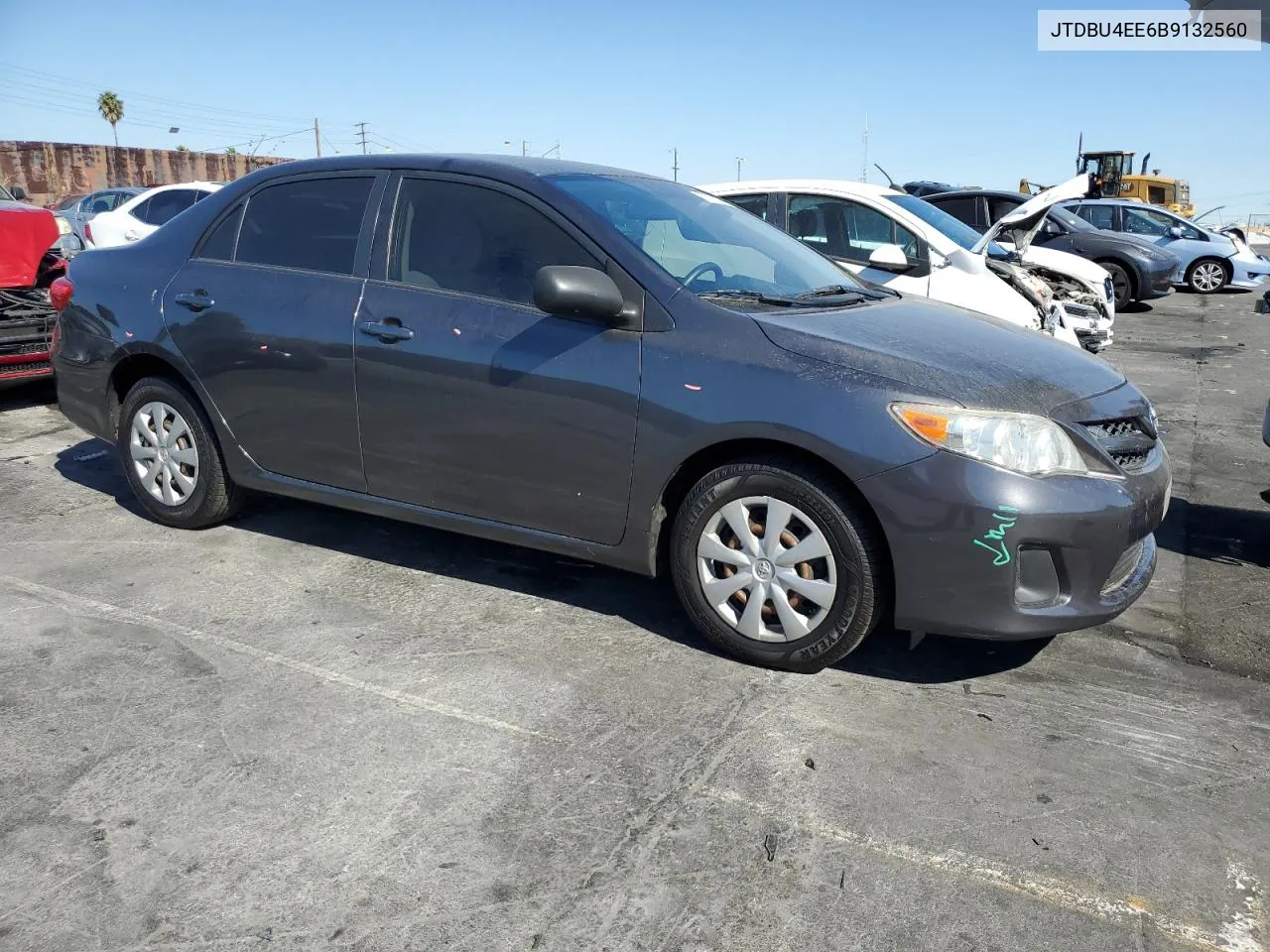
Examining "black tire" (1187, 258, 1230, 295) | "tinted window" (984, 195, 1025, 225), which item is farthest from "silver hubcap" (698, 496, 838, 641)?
"black tire" (1187, 258, 1230, 295)

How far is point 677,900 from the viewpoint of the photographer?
254cm

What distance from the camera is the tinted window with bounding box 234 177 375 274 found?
14.9 feet

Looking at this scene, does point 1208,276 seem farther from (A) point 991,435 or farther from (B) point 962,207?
(A) point 991,435

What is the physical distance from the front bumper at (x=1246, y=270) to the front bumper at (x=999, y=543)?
18.0 m

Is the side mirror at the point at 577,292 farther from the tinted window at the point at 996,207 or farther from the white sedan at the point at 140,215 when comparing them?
the tinted window at the point at 996,207

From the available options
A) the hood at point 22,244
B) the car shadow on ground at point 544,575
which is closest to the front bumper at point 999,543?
the car shadow on ground at point 544,575

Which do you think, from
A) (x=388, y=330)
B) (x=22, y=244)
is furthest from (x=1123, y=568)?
(x=22, y=244)

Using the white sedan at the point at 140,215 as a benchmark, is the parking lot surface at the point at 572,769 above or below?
below

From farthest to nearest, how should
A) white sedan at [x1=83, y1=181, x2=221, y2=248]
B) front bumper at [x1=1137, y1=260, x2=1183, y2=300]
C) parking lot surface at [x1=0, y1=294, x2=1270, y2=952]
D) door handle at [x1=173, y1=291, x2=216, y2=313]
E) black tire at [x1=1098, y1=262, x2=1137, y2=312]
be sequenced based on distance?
black tire at [x1=1098, y1=262, x2=1137, y2=312] → front bumper at [x1=1137, y1=260, x2=1183, y2=300] → white sedan at [x1=83, y1=181, x2=221, y2=248] → door handle at [x1=173, y1=291, x2=216, y2=313] → parking lot surface at [x1=0, y1=294, x2=1270, y2=952]

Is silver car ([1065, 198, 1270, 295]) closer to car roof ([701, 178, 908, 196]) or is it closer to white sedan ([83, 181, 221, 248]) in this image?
car roof ([701, 178, 908, 196])

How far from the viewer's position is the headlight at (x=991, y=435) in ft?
11.1

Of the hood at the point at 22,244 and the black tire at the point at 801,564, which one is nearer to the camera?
the black tire at the point at 801,564

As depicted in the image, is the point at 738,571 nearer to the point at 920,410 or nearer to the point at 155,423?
the point at 920,410

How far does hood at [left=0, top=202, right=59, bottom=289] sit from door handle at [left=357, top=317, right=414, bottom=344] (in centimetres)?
500
